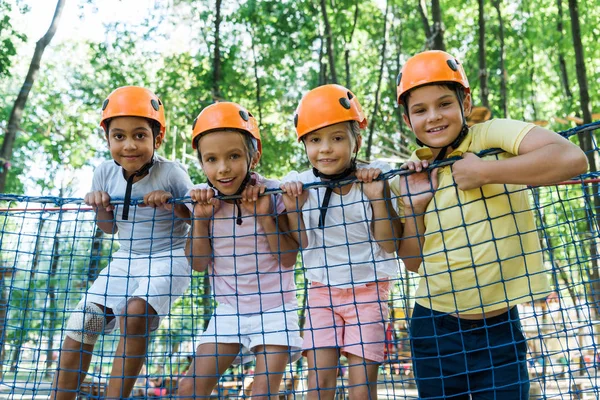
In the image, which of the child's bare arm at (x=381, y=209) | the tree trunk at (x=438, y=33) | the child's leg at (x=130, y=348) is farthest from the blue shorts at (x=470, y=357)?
the tree trunk at (x=438, y=33)

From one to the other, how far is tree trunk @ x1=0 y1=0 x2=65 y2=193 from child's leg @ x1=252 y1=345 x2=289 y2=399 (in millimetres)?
5280

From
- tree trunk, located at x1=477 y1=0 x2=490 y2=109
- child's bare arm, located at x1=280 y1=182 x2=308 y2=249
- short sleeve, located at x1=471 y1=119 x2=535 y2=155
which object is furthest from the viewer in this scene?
tree trunk, located at x1=477 y1=0 x2=490 y2=109

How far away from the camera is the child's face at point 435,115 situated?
2.28 m

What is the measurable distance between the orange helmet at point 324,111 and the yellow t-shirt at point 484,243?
1.81ft

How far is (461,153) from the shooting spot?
90.1 inches

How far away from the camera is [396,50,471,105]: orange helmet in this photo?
7.54ft

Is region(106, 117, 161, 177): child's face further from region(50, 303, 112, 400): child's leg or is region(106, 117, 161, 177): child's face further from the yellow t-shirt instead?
the yellow t-shirt

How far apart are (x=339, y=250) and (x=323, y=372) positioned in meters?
0.54

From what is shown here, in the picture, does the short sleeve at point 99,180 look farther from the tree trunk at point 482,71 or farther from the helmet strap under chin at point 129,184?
the tree trunk at point 482,71

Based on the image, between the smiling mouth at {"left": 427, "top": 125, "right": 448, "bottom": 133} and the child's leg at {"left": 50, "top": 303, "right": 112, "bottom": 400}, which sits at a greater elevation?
the smiling mouth at {"left": 427, "top": 125, "right": 448, "bottom": 133}

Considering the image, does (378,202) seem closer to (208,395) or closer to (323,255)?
(323,255)

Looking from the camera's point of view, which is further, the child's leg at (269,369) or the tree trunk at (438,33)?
the tree trunk at (438,33)

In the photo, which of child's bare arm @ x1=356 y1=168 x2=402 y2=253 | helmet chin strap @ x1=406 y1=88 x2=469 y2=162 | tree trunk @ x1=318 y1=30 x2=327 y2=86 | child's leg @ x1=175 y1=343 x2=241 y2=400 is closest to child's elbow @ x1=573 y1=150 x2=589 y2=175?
helmet chin strap @ x1=406 y1=88 x2=469 y2=162

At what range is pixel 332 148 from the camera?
260cm
